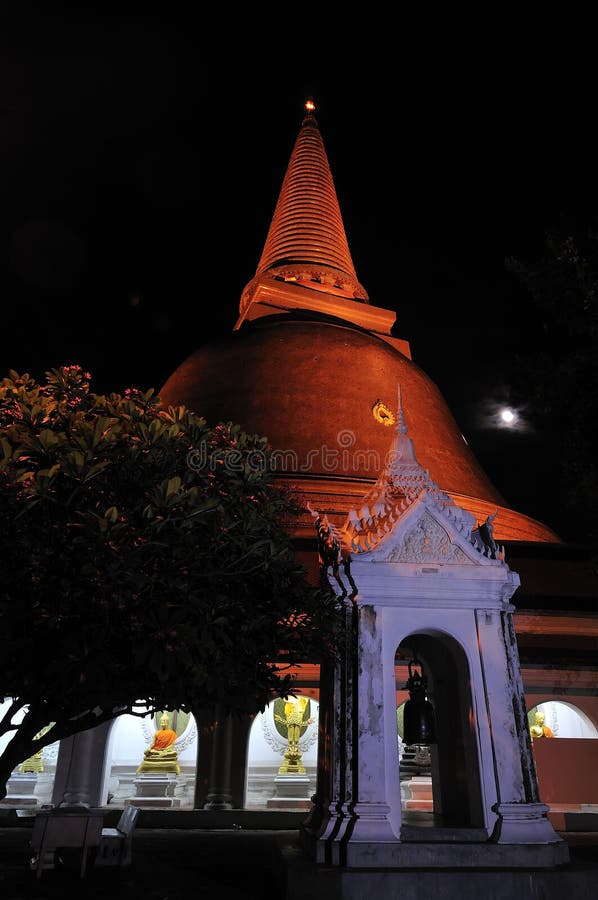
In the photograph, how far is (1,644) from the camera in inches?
220

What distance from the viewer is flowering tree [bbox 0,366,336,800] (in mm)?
5430

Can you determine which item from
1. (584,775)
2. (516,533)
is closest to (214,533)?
(584,775)

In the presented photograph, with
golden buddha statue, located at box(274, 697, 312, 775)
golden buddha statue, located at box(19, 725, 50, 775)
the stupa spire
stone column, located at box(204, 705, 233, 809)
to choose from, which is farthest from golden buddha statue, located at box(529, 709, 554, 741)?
the stupa spire

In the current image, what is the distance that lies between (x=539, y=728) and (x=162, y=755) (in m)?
7.87

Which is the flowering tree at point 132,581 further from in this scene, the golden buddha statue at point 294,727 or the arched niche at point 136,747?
the arched niche at point 136,747

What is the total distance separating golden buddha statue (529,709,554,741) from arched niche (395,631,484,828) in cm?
729

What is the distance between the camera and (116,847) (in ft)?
25.4

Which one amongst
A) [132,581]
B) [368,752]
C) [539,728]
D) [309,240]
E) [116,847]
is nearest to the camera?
[132,581]

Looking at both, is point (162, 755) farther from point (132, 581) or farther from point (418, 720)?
point (132, 581)

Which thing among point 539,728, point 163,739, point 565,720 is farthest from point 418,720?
point 565,720

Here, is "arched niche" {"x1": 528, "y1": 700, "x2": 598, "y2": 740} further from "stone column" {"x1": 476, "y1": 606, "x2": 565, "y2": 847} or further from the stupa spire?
the stupa spire

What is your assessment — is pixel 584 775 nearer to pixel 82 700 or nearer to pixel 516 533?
pixel 516 533

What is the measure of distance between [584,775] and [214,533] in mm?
9433

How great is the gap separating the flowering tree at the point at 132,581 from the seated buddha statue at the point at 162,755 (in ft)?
23.1
